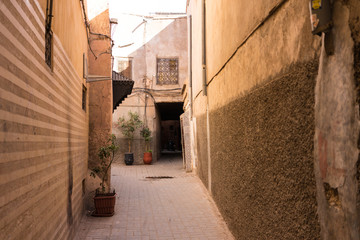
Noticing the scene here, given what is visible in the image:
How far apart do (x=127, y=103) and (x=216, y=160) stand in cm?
1146

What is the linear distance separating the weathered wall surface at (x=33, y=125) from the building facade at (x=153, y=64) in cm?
1262

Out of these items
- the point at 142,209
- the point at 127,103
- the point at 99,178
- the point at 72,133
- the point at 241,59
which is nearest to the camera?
the point at 241,59

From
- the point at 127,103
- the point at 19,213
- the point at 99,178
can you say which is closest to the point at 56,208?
the point at 19,213

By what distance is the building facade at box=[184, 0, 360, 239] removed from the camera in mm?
1698

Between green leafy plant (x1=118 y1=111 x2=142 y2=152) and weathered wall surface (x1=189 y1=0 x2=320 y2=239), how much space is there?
1163cm

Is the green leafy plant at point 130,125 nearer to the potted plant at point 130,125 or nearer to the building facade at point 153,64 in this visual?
the potted plant at point 130,125

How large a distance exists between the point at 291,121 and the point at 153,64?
15.5 meters

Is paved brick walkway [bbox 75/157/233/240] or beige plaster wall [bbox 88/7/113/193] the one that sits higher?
beige plaster wall [bbox 88/7/113/193]

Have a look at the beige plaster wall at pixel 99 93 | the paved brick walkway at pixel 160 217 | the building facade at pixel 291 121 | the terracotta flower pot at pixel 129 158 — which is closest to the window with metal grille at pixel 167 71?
the terracotta flower pot at pixel 129 158

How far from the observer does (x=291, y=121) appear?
2.45 meters

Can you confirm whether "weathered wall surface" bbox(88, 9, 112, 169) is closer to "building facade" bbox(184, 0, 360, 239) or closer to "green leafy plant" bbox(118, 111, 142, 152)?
"building facade" bbox(184, 0, 360, 239)

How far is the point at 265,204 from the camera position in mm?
3238

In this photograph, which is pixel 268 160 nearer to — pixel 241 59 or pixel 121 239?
pixel 241 59

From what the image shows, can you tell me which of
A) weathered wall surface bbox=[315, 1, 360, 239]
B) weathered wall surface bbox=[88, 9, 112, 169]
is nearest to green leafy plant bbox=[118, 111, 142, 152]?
weathered wall surface bbox=[88, 9, 112, 169]
